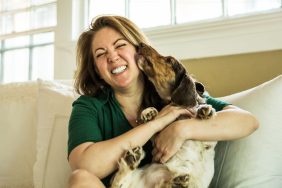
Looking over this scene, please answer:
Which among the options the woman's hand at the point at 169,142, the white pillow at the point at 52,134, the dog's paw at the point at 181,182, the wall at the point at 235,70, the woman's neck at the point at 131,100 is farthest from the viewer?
the wall at the point at 235,70

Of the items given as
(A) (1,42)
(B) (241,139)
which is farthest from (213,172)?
(A) (1,42)

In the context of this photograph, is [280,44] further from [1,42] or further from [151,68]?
[1,42]

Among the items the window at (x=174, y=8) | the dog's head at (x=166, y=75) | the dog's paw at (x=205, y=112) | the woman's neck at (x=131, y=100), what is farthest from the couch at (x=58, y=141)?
the window at (x=174, y=8)

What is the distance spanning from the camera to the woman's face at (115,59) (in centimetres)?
169

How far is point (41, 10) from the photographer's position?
336 centimetres

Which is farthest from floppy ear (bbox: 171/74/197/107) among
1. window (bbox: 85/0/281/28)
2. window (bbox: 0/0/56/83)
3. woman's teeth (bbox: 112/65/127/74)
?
window (bbox: 0/0/56/83)

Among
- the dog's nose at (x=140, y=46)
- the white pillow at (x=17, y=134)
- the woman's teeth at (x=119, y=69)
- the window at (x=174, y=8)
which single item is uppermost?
the window at (x=174, y=8)

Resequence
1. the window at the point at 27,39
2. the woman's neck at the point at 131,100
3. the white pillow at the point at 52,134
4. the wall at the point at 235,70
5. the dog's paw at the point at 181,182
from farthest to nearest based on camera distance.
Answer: the window at the point at 27,39 → the wall at the point at 235,70 → the white pillow at the point at 52,134 → the woman's neck at the point at 131,100 → the dog's paw at the point at 181,182

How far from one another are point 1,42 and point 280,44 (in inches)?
103

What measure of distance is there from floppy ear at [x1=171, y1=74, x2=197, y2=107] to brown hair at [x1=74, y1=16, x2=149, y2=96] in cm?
34

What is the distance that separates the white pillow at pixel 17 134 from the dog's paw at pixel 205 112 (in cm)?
121

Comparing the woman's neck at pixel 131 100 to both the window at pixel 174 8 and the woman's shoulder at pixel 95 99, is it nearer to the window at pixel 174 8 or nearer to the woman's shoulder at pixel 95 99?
the woman's shoulder at pixel 95 99

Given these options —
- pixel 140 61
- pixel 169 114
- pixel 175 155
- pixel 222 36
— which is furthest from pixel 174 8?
pixel 175 155

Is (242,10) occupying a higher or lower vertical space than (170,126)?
higher
